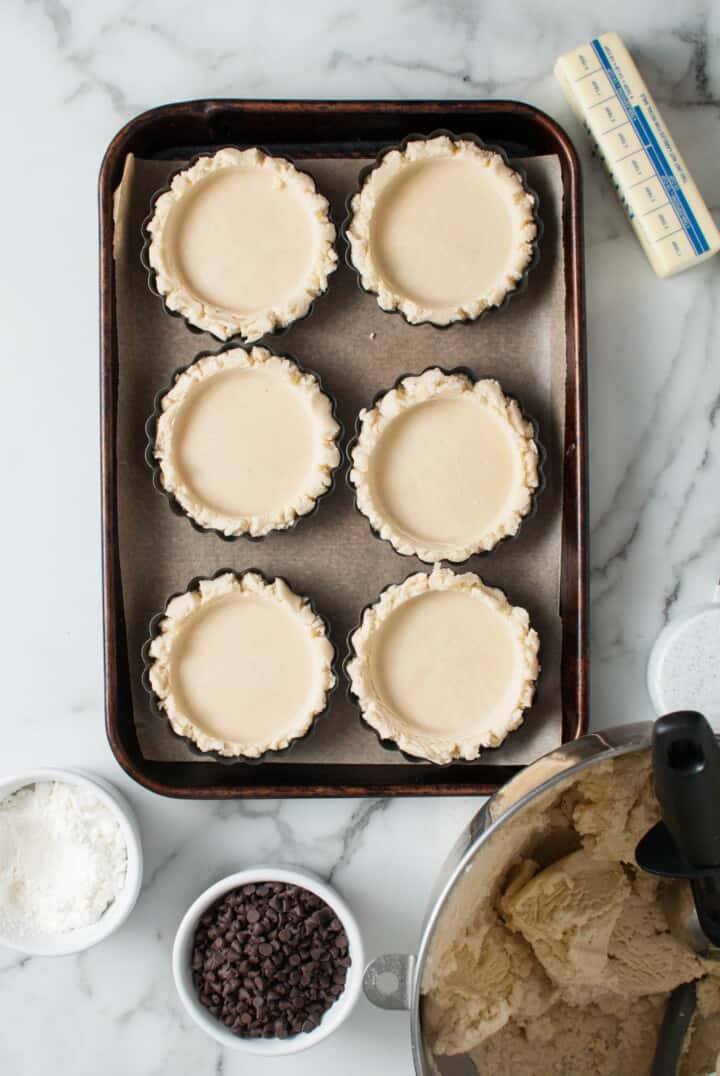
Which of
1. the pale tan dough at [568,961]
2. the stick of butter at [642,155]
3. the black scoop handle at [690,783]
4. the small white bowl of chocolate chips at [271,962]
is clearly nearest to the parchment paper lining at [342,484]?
the stick of butter at [642,155]

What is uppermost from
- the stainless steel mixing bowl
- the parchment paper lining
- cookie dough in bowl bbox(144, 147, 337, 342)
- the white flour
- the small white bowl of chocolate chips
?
cookie dough in bowl bbox(144, 147, 337, 342)

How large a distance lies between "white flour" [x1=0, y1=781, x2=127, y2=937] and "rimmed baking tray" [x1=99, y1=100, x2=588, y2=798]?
13 cm

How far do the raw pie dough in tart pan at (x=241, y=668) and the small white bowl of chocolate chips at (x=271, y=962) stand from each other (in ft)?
0.81

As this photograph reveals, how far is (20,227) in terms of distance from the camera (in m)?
1.92

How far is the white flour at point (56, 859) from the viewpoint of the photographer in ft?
6.07

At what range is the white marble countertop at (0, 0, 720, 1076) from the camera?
191cm

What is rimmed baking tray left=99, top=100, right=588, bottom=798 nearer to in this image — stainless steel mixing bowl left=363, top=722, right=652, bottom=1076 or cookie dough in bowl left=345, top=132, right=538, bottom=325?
cookie dough in bowl left=345, top=132, right=538, bottom=325

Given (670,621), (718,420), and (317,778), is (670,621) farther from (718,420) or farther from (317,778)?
(317,778)

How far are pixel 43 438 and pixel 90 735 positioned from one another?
561mm

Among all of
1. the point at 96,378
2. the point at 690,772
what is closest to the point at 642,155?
the point at 96,378

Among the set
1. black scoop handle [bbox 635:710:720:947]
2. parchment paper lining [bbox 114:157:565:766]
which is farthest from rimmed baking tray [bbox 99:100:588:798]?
black scoop handle [bbox 635:710:720:947]

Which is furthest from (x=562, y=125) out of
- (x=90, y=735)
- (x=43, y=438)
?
(x=90, y=735)

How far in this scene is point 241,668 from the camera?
1847mm

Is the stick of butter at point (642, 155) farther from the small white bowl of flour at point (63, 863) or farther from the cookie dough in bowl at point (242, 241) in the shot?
the small white bowl of flour at point (63, 863)
